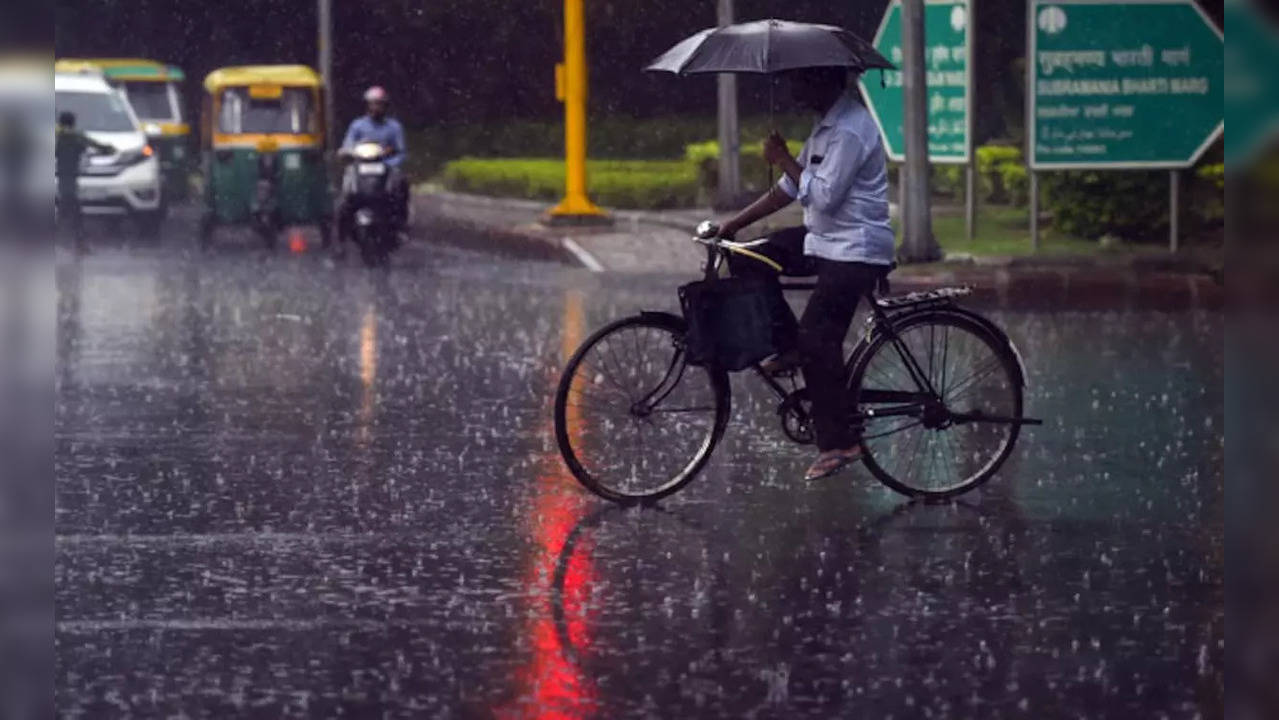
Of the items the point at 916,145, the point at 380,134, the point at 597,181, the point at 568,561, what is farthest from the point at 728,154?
the point at 568,561

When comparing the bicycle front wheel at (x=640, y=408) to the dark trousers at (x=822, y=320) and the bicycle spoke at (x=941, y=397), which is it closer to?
the dark trousers at (x=822, y=320)

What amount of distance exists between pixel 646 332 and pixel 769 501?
835 mm

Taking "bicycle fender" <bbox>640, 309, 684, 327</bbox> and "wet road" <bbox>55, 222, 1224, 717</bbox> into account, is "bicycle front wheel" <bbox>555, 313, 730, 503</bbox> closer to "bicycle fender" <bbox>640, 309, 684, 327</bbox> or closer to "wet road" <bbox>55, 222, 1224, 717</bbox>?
"bicycle fender" <bbox>640, 309, 684, 327</bbox>

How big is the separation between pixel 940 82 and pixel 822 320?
564 inches

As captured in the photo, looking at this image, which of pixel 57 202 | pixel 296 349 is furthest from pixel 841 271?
pixel 57 202

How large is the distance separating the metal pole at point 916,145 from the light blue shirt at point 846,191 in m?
11.8

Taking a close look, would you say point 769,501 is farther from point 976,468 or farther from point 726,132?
point 726,132

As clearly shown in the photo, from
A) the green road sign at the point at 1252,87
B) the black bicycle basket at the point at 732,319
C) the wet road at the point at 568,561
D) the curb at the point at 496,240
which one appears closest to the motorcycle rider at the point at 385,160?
the curb at the point at 496,240

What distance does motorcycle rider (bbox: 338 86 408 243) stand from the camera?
22000 mm

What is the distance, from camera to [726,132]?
28828 millimetres

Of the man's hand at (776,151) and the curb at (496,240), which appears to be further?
the curb at (496,240)

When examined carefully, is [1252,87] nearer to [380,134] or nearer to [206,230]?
[380,134]

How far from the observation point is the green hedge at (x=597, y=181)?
32.3m

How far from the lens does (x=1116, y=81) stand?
20734 millimetres
